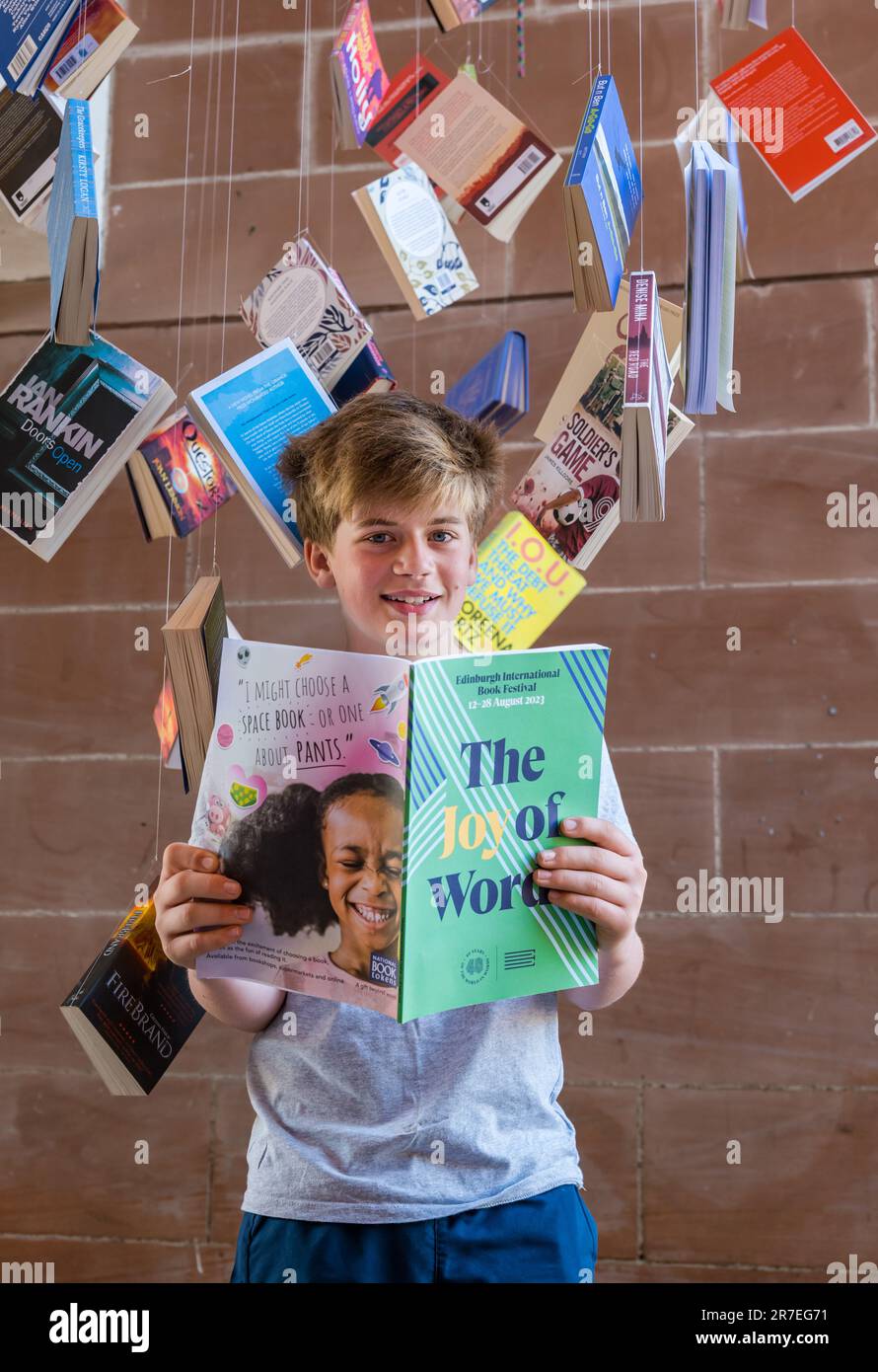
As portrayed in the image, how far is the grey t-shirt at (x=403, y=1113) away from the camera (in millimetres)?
A: 1101

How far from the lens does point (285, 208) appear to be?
2.23m

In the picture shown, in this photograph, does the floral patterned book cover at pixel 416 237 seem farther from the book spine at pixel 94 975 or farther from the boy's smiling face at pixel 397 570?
the book spine at pixel 94 975

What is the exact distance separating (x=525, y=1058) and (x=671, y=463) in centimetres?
119

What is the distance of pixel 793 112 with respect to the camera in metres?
1.54

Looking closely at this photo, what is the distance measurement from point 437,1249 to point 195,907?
14.1 inches

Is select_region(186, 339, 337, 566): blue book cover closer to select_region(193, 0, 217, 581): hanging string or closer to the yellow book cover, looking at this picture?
the yellow book cover

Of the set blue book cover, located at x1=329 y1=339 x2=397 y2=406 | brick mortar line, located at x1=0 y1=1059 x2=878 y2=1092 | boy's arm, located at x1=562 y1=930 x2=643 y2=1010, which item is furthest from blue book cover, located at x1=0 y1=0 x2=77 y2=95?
brick mortar line, located at x1=0 y1=1059 x2=878 y2=1092

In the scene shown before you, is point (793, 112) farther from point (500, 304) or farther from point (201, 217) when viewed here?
point (201, 217)

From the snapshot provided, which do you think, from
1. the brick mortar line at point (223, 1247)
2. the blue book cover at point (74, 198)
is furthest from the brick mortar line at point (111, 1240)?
the blue book cover at point (74, 198)

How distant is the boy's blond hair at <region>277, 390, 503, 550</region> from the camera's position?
125 centimetres

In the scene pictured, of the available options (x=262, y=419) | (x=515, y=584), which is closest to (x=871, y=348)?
(x=515, y=584)

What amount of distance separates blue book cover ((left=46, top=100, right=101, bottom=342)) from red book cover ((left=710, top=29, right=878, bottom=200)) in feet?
2.45

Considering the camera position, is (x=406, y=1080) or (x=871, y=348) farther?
(x=871, y=348)
